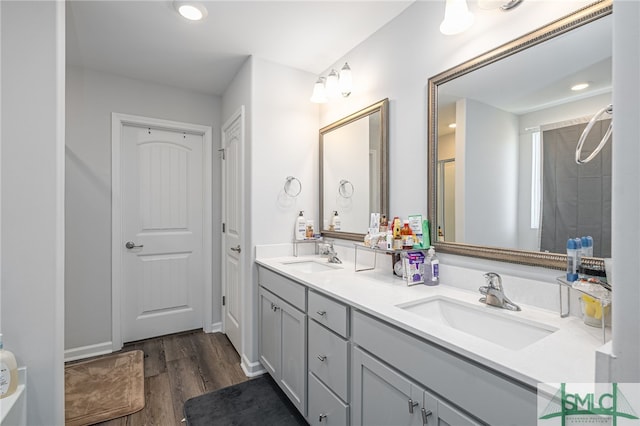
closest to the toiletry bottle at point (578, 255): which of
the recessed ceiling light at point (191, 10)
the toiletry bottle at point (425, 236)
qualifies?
the toiletry bottle at point (425, 236)

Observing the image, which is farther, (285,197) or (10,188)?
(285,197)

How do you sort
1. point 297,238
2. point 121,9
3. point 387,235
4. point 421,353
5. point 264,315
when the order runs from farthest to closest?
point 297,238 → point 264,315 → point 121,9 → point 387,235 → point 421,353

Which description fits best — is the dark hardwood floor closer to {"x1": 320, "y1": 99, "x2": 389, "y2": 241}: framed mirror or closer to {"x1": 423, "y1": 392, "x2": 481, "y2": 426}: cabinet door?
{"x1": 320, "y1": 99, "x2": 389, "y2": 241}: framed mirror

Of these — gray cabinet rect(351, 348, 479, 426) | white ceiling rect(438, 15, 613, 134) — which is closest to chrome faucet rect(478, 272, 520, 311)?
gray cabinet rect(351, 348, 479, 426)

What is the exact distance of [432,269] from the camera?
4.85 ft

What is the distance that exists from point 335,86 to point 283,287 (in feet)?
4.74

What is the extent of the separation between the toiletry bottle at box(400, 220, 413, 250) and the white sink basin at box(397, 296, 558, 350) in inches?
12.5

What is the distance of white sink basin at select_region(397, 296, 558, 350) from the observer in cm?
103

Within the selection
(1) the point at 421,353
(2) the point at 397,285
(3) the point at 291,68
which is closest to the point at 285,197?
(3) the point at 291,68

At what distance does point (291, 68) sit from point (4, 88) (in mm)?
1758

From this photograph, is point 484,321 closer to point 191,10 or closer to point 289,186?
point 289,186

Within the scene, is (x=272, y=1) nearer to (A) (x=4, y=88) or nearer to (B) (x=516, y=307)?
(A) (x=4, y=88)

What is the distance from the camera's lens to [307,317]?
1588 mm

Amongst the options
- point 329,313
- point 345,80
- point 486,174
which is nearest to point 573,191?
point 486,174
